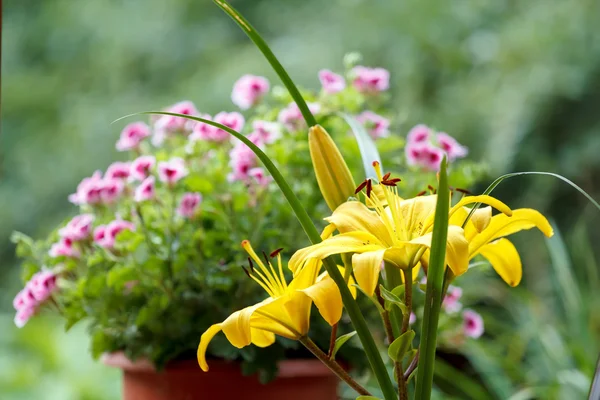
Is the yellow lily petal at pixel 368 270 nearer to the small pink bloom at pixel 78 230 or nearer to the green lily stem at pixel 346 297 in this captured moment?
the green lily stem at pixel 346 297

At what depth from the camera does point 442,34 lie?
2082 mm

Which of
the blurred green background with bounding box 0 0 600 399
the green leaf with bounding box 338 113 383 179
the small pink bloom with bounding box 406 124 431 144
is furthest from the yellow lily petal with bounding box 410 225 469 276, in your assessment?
the blurred green background with bounding box 0 0 600 399

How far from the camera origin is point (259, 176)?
2.39 ft

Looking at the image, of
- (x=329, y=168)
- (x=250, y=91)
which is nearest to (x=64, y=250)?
(x=250, y=91)

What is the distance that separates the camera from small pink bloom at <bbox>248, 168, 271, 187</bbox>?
2.38 feet

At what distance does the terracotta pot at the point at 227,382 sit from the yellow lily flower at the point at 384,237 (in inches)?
10.2

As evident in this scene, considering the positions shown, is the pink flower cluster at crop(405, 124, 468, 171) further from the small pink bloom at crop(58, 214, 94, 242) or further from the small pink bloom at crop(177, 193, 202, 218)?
the small pink bloom at crop(58, 214, 94, 242)

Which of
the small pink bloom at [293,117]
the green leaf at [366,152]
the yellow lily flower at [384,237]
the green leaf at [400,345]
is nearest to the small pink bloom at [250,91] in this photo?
the small pink bloom at [293,117]

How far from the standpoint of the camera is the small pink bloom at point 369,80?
2.93 ft

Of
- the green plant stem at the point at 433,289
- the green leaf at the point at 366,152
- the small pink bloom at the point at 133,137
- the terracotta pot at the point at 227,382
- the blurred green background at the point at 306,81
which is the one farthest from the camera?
the blurred green background at the point at 306,81

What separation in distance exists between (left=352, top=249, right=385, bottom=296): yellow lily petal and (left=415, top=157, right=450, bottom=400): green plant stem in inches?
1.2

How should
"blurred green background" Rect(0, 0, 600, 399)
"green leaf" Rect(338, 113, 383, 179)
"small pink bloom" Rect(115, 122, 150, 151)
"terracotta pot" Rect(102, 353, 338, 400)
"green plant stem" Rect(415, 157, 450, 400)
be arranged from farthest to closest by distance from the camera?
"blurred green background" Rect(0, 0, 600, 399) < "small pink bloom" Rect(115, 122, 150, 151) < "terracotta pot" Rect(102, 353, 338, 400) < "green leaf" Rect(338, 113, 383, 179) < "green plant stem" Rect(415, 157, 450, 400)

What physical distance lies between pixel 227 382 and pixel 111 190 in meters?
0.22

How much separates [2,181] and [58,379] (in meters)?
0.77
